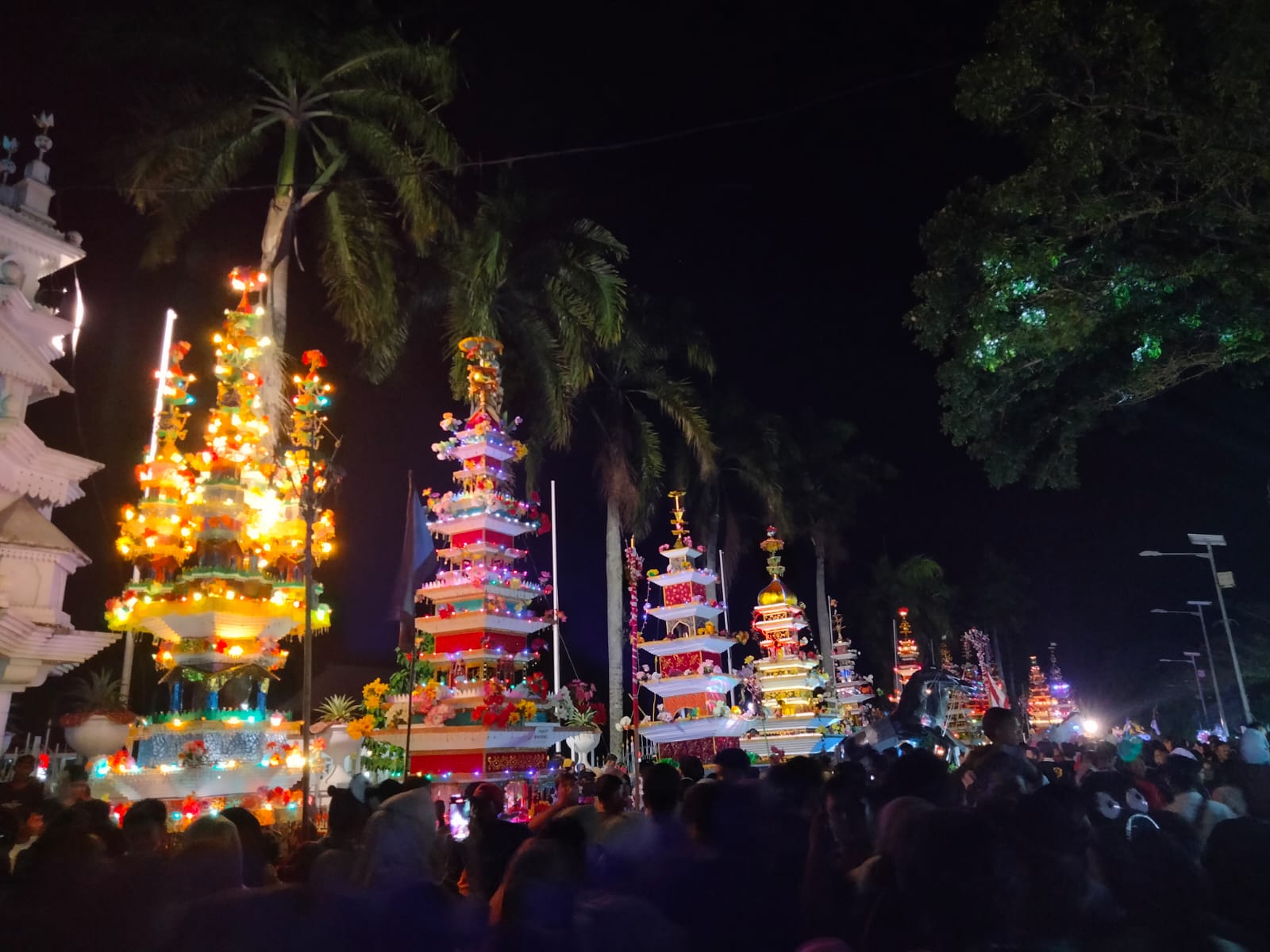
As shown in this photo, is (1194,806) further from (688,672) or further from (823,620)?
(823,620)

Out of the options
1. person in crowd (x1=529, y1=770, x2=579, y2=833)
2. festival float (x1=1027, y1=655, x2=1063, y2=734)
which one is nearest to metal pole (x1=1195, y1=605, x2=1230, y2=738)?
festival float (x1=1027, y1=655, x2=1063, y2=734)

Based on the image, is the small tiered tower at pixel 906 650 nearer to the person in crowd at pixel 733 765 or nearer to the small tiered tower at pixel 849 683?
the small tiered tower at pixel 849 683

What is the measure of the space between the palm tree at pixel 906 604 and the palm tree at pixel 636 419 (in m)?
22.2

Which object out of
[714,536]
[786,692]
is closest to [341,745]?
[786,692]

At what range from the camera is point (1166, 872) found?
3529mm

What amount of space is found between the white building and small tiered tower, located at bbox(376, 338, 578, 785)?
6383 millimetres

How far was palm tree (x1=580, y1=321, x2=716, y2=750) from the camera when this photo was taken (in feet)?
81.5

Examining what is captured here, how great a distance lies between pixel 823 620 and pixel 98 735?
1039 inches

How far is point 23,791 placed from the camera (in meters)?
9.02

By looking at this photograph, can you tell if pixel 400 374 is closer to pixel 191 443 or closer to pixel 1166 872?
pixel 191 443

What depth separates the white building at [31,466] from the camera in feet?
51.3

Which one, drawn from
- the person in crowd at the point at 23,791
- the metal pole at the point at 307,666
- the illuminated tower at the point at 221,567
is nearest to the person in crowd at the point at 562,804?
the metal pole at the point at 307,666

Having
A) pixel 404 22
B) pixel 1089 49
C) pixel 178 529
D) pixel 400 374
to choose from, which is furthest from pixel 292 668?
pixel 1089 49

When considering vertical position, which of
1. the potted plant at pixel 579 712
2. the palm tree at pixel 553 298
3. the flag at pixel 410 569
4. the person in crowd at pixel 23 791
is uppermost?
the palm tree at pixel 553 298
